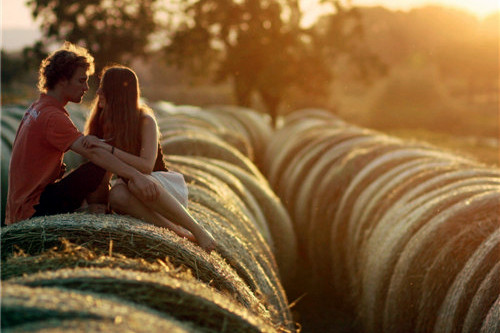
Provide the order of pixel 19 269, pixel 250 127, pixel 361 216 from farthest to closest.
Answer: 1. pixel 250 127
2. pixel 361 216
3. pixel 19 269

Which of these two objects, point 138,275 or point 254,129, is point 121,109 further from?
point 254,129

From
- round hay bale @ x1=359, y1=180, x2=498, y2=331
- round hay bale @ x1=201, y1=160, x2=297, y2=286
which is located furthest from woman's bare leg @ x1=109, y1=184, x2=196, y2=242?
round hay bale @ x1=201, y1=160, x2=297, y2=286

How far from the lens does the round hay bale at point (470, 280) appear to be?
4.61 m

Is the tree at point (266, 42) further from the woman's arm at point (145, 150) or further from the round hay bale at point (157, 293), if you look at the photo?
the round hay bale at point (157, 293)

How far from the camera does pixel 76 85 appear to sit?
4.49 m

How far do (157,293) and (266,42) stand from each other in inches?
1041

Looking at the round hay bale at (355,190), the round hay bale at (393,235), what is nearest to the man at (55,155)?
the round hay bale at (393,235)

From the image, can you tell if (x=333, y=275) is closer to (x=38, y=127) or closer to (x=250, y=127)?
(x=38, y=127)

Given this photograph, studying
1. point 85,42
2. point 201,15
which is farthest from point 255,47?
point 85,42

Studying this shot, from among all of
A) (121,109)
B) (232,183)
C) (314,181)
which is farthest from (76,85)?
(314,181)

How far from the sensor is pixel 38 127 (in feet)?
14.3

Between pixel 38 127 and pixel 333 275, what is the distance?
202 inches

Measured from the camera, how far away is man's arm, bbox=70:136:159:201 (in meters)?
4.26

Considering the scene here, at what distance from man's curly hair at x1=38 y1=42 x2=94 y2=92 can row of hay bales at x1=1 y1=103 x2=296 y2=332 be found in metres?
1.11
